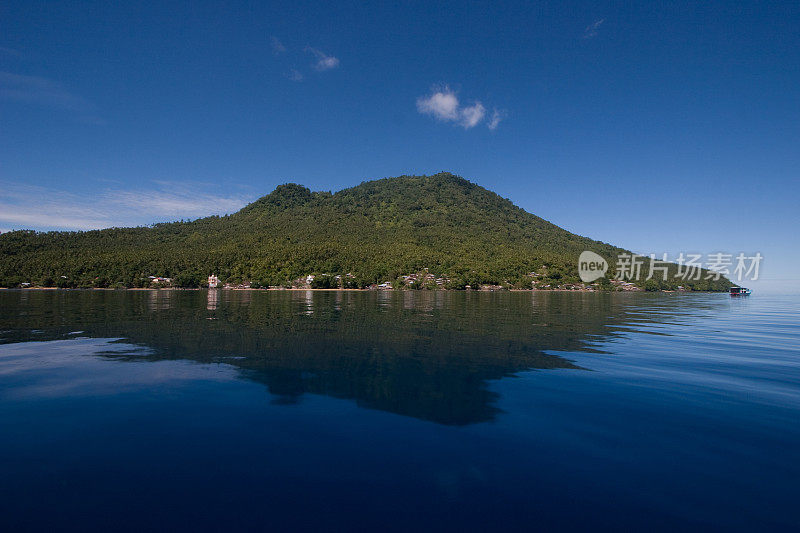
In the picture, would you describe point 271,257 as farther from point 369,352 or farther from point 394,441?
point 394,441

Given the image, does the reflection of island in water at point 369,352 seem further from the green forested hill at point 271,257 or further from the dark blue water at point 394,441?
the green forested hill at point 271,257

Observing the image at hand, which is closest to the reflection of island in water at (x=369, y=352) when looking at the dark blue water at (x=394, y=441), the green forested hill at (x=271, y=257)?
the dark blue water at (x=394, y=441)

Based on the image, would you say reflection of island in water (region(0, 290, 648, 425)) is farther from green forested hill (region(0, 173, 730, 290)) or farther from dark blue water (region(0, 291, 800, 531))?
green forested hill (region(0, 173, 730, 290))

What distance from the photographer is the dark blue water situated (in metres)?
5.17

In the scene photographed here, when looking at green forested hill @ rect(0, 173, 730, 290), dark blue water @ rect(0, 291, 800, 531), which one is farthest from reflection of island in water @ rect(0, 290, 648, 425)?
green forested hill @ rect(0, 173, 730, 290)

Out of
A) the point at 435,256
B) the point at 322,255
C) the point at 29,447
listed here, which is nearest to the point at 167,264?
the point at 322,255

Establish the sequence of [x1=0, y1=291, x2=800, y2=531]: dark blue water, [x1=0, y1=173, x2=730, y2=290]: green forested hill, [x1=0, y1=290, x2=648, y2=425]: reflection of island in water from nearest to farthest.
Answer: [x1=0, y1=291, x2=800, y2=531]: dark blue water < [x1=0, y1=290, x2=648, y2=425]: reflection of island in water < [x1=0, y1=173, x2=730, y2=290]: green forested hill

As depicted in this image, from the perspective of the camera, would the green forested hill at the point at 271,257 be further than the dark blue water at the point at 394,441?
Yes

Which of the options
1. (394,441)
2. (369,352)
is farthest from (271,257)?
(394,441)

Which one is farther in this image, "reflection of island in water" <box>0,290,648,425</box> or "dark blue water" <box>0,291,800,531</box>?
"reflection of island in water" <box>0,290,648,425</box>

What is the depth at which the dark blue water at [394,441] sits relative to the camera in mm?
5168

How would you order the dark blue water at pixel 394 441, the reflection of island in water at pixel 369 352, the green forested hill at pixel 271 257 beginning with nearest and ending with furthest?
the dark blue water at pixel 394 441 < the reflection of island in water at pixel 369 352 < the green forested hill at pixel 271 257

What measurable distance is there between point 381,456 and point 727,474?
239 inches

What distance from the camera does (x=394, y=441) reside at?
7.31m
